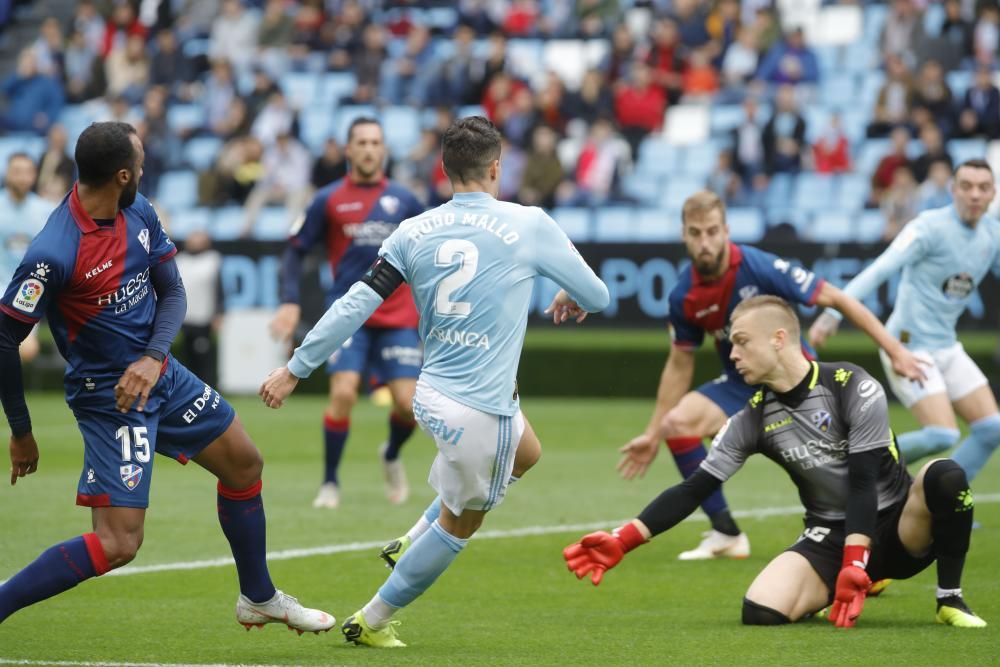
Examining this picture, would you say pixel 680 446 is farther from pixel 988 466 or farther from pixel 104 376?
pixel 988 466

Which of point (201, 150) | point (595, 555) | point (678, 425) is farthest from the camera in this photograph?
point (201, 150)

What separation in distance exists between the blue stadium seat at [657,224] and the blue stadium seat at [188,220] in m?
6.37

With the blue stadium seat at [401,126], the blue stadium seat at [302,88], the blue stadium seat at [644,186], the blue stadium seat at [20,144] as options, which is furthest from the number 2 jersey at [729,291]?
the blue stadium seat at [20,144]

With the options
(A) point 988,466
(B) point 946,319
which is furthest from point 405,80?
(B) point 946,319

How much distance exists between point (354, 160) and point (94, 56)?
1719 centimetres

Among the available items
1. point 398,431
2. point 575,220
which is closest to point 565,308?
point 398,431

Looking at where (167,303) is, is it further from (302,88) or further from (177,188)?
(302,88)

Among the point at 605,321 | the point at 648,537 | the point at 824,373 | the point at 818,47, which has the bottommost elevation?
the point at 605,321

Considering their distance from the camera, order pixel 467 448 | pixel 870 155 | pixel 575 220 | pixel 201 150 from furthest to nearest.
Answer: pixel 201 150 → pixel 575 220 → pixel 870 155 → pixel 467 448

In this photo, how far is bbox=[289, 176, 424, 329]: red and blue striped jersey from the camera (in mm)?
11133

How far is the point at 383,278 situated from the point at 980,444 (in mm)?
5004

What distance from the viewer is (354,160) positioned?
36.4ft

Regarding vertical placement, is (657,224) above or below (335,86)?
below

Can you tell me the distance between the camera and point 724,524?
355 inches
